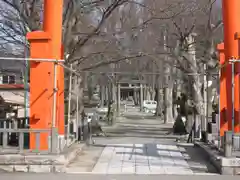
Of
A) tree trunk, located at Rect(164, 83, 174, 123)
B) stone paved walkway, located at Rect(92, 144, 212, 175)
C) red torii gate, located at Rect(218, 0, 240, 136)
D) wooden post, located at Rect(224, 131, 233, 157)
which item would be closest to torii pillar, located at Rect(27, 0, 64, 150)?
stone paved walkway, located at Rect(92, 144, 212, 175)

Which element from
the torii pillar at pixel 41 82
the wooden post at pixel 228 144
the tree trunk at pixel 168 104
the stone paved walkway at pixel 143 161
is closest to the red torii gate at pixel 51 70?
the torii pillar at pixel 41 82

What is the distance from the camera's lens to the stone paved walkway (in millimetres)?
9922

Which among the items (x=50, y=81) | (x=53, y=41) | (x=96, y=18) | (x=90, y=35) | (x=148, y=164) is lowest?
(x=148, y=164)

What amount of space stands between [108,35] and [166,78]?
14.4 metres

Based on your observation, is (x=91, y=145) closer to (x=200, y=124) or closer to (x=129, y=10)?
(x=200, y=124)

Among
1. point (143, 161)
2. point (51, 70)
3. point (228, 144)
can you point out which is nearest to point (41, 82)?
point (51, 70)

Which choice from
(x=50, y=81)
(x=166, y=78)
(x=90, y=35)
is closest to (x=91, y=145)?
(x=90, y=35)

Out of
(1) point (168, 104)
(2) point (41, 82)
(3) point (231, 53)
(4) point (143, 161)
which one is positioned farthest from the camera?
(1) point (168, 104)

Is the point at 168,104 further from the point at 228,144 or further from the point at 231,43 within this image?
the point at 228,144

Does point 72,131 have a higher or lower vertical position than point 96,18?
lower

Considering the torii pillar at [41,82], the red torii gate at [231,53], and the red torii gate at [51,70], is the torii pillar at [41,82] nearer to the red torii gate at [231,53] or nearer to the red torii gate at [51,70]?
the red torii gate at [51,70]

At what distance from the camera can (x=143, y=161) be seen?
11133 mm

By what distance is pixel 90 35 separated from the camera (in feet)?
52.4

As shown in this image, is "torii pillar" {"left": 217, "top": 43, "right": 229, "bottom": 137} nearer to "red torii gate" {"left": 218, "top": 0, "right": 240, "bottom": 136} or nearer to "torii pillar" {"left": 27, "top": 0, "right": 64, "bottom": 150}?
"red torii gate" {"left": 218, "top": 0, "right": 240, "bottom": 136}
